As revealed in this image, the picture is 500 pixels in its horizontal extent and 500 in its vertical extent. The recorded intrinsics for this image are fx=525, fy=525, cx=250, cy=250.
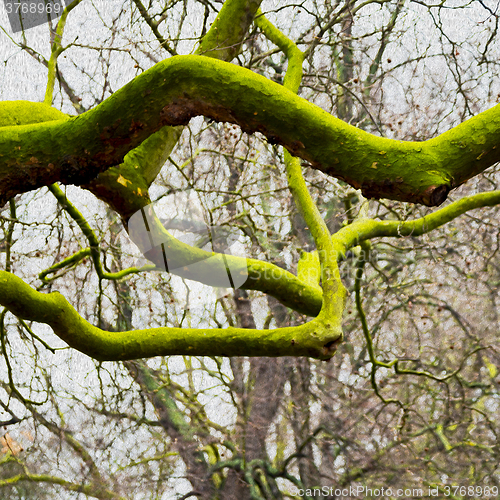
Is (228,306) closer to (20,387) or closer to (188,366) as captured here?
(188,366)

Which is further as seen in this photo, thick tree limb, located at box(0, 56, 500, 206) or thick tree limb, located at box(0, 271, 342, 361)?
thick tree limb, located at box(0, 271, 342, 361)

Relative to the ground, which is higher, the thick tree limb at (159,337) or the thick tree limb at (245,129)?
the thick tree limb at (245,129)

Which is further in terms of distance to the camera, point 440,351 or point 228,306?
point 228,306

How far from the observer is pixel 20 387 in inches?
210

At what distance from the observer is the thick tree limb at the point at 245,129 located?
5.44ft

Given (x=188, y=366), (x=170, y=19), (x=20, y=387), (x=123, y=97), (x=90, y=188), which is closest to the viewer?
(x=123, y=97)

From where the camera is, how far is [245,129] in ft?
6.39

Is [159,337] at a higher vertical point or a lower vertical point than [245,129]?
lower

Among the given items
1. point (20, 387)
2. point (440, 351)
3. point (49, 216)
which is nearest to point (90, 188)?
point (49, 216)

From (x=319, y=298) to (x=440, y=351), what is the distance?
3.55m

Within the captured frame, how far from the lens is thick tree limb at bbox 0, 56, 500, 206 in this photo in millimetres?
1657

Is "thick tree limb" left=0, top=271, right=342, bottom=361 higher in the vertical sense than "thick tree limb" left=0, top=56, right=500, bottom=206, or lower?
lower

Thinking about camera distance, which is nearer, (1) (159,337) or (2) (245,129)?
(2) (245,129)

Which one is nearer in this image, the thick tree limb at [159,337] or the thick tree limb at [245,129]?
the thick tree limb at [245,129]
